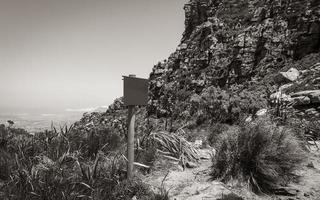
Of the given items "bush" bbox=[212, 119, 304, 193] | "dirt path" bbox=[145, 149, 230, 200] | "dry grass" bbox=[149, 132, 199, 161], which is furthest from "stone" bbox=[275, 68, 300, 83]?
"dirt path" bbox=[145, 149, 230, 200]

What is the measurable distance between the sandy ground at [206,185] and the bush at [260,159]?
184 millimetres

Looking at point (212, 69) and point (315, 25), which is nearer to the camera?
point (315, 25)

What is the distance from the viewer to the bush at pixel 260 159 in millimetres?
3930

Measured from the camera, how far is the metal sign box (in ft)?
12.1

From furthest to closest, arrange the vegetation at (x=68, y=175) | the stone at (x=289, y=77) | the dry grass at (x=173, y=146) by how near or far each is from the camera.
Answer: the stone at (x=289, y=77), the dry grass at (x=173, y=146), the vegetation at (x=68, y=175)

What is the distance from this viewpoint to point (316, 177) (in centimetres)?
427

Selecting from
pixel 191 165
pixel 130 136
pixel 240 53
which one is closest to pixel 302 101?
pixel 191 165

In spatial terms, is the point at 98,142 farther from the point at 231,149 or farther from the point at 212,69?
the point at 212,69

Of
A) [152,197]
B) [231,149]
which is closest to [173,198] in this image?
[152,197]

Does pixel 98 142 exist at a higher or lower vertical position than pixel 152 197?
higher

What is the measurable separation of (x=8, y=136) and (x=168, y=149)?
13.0 feet

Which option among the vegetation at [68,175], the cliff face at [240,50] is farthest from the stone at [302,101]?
the cliff face at [240,50]

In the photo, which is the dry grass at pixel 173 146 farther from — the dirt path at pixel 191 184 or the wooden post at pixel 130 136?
the wooden post at pixel 130 136

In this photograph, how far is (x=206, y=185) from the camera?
3.98 m
